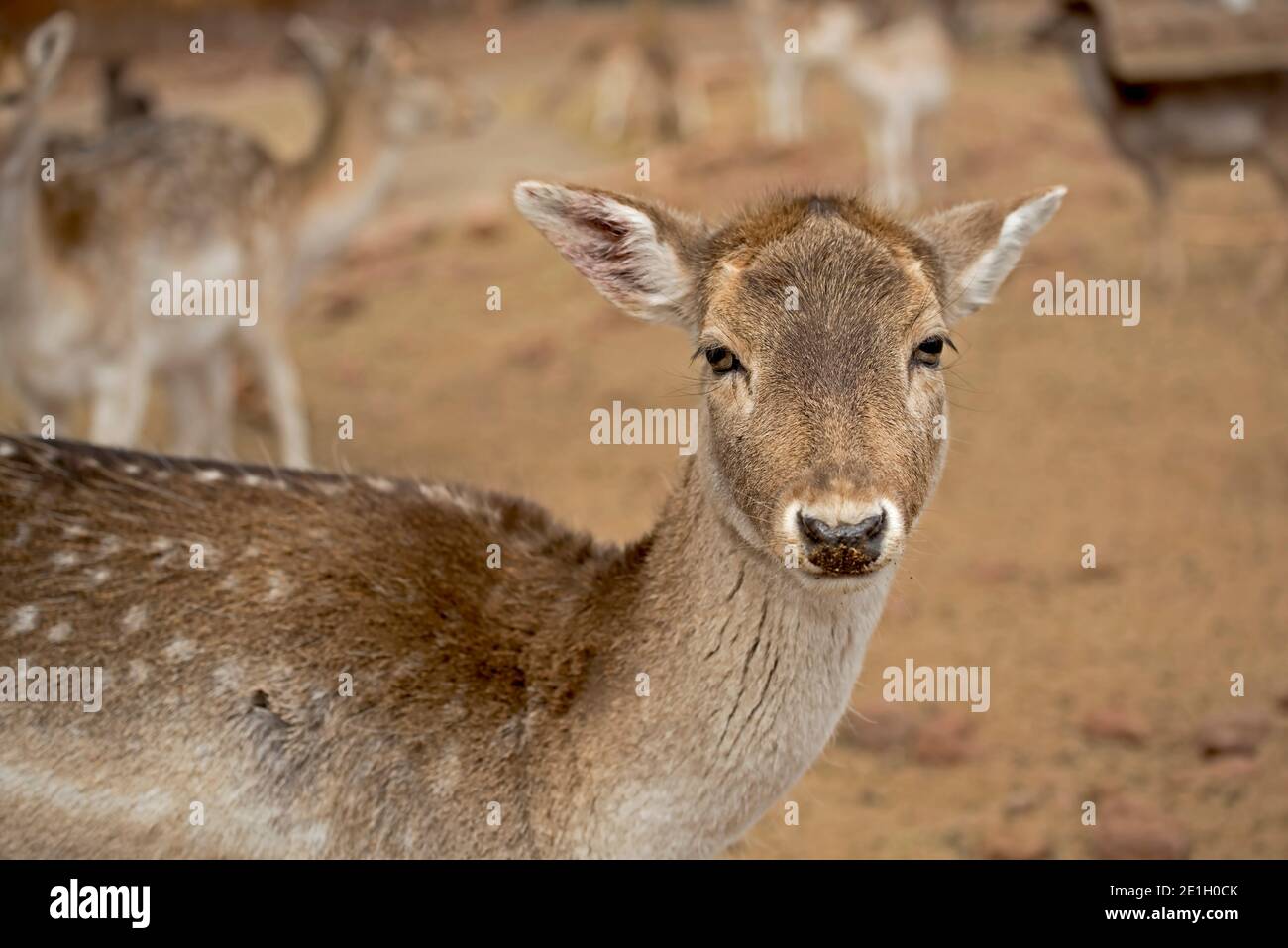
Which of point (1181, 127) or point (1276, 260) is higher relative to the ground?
point (1181, 127)

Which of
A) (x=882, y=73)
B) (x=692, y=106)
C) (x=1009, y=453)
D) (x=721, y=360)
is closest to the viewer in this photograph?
(x=721, y=360)

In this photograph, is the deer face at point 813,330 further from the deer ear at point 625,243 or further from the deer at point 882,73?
the deer at point 882,73

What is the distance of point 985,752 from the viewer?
629cm

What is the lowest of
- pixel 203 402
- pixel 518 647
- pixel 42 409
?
pixel 518 647

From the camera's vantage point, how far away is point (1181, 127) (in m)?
11.6

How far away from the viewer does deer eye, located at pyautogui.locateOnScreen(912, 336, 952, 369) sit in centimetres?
376

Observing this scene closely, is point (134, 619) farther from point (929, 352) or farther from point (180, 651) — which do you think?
point (929, 352)

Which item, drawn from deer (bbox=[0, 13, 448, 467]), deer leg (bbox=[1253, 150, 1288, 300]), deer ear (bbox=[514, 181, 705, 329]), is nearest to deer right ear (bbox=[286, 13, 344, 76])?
deer (bbox=[0, 13, 448, 467])

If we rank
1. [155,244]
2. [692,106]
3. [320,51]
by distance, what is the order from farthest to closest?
[692,106] < [320,51] < [155,244]

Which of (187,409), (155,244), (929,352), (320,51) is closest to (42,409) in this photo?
(155,244)

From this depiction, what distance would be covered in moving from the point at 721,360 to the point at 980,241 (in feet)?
2.76

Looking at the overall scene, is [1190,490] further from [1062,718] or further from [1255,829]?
[1255,829]
